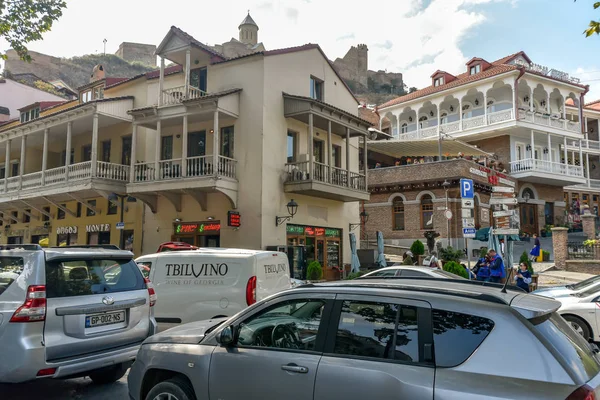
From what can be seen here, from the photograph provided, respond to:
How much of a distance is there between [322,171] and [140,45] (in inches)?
4693

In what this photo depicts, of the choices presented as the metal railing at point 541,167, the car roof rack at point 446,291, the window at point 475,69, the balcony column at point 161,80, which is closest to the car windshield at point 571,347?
the car roof rack at point 446,291

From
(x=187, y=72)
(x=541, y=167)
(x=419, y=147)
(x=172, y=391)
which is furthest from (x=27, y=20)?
(x=541, y=167)

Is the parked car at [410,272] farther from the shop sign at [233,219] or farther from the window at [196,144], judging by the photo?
the window at [196,144]

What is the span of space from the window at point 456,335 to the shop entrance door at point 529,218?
122 ft

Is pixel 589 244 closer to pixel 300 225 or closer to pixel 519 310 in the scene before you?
pixel 300 225

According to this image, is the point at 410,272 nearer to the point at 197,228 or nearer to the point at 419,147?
the point at 197,228

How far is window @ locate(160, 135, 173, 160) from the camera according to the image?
20516 millimetres

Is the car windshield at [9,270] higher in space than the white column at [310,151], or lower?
lower

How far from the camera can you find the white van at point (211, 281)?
805cm

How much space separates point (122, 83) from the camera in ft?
73.6

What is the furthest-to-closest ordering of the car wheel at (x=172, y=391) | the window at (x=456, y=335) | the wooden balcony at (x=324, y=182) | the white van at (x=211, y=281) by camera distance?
the wooden balcony at (x=324, y=182), the white van at (x=211, y=281), the car wheel at (x=172, y=391), the window at (x=456, y=335)

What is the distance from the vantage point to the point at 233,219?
17328 millimetres

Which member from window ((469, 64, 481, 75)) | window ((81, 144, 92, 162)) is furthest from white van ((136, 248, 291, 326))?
window ((469, 64, 481, 75))

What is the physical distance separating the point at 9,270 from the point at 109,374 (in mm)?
1925
